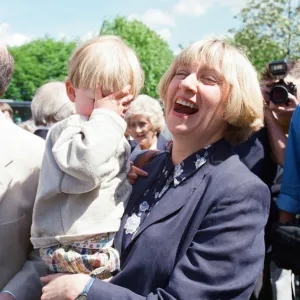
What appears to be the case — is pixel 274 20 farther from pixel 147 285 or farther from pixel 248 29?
pixel 147 285

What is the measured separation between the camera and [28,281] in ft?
6.27

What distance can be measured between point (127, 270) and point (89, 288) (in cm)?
15

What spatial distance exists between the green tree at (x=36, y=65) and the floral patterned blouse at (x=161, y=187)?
3828 cm

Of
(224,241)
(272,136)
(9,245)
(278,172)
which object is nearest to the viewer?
(224,241)

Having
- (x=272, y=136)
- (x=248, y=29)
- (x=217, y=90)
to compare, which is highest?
(x=217, y=90)


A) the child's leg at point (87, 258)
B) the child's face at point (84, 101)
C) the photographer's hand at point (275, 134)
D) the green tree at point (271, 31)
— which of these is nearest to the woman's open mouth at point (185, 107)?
the child's face at point (84, 101)

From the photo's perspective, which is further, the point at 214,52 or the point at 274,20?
the point at 274,20

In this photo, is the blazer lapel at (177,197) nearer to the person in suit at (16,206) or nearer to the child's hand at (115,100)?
the child's hand at (115,100)

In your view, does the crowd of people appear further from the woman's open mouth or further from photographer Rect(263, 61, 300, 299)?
photographer Rect(263, 61, 300, 299)

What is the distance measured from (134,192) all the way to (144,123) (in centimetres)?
332

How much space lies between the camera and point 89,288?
5.22 ft

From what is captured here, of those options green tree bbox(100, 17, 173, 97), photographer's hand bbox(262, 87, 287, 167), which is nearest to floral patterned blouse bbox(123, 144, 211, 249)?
photographer's hand bbox(262, 87, 287, 167)

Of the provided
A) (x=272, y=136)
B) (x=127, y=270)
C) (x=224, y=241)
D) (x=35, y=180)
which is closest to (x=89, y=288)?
(x=127, y=270)

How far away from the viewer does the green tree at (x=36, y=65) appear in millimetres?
41000
